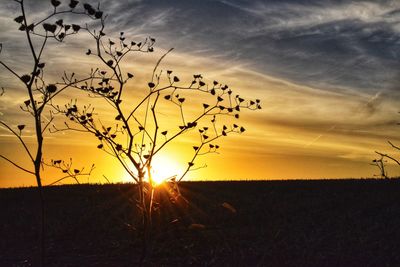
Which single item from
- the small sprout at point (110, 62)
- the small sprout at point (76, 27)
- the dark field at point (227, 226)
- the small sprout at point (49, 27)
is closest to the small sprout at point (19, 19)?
the small sprout at point (49, 27)

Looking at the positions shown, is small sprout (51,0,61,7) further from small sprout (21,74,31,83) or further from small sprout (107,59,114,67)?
small sprout (107,59,114,67)

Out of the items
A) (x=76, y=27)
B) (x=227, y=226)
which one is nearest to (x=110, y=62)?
(x=76, y=27)

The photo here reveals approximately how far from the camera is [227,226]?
16500 millimetres

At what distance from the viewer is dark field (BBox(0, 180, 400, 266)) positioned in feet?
45.7

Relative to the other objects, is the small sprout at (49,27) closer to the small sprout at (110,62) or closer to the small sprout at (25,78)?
the small sprout at (25,78)

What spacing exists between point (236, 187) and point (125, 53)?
11.4 metres

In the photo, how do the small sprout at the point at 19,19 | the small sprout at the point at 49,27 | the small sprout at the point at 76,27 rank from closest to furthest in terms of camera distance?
1. the small sprout at the point at 49,27
2. the small sprout at the point at 19,19
3. the small sprout at the point at 76,27

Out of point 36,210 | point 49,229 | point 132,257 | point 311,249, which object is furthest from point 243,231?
point 36,210

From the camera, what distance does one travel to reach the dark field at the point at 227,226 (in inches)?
548

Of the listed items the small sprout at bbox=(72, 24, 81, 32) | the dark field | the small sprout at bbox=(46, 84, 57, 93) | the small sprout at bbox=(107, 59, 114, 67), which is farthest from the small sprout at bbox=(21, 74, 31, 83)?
the dark field

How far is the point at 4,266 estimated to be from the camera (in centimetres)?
1440

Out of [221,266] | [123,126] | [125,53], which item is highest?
Answer: [125,53]

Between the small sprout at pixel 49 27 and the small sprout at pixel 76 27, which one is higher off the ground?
the small sprout at pixel 76 27

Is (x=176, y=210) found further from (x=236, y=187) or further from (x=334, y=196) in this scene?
(x=334, y=196)
